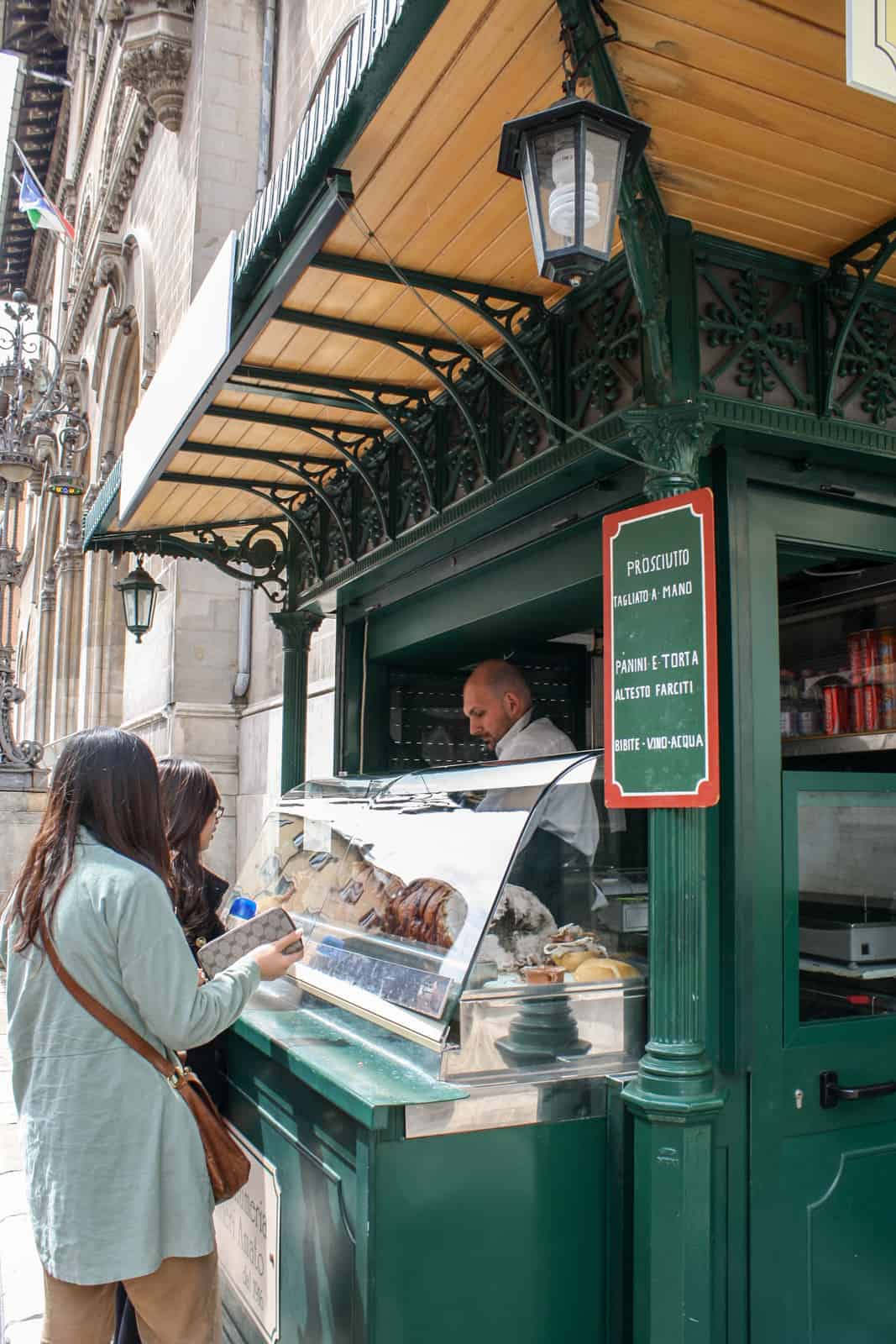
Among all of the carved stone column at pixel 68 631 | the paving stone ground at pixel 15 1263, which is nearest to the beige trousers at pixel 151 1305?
the paving stone ground at pixel 15 1263

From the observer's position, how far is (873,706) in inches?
155

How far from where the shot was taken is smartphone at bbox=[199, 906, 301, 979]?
3127mm

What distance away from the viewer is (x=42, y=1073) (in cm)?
251

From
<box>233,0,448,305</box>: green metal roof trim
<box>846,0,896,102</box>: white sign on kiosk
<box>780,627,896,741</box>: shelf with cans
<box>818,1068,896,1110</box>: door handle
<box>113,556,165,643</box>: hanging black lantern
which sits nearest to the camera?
<box>846,0,896,102</box>: white sign on kiosk

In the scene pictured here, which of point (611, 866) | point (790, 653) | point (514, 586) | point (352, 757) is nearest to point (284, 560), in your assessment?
point (352, 757)

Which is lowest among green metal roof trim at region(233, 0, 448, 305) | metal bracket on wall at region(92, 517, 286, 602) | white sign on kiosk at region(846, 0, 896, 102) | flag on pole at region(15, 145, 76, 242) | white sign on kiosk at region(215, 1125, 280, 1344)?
white sign on kiosk at region(215, 1125, 280, 1344)

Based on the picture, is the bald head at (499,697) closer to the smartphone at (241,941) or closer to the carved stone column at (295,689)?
the carved stone column at (295,689)

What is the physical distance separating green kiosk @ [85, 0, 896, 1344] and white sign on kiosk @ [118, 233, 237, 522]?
5cm

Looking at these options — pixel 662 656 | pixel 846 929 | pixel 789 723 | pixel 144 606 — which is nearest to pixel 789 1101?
pixel 846 929

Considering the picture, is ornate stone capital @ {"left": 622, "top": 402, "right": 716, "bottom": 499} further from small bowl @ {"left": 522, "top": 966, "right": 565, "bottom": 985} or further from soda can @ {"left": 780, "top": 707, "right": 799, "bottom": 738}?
soda can @ {"left": 780, "top": 707, "right": 799, "bottom": 738}

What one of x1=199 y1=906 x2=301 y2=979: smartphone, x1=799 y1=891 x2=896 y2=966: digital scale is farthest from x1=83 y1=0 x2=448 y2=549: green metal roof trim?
x1=799 y1=891 x2=896 y2=966: digital scale

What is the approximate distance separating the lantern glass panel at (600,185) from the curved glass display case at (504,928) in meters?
1.49

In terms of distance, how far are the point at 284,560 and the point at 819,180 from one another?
4.31 m

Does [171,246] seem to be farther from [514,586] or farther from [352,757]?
[514,586]
